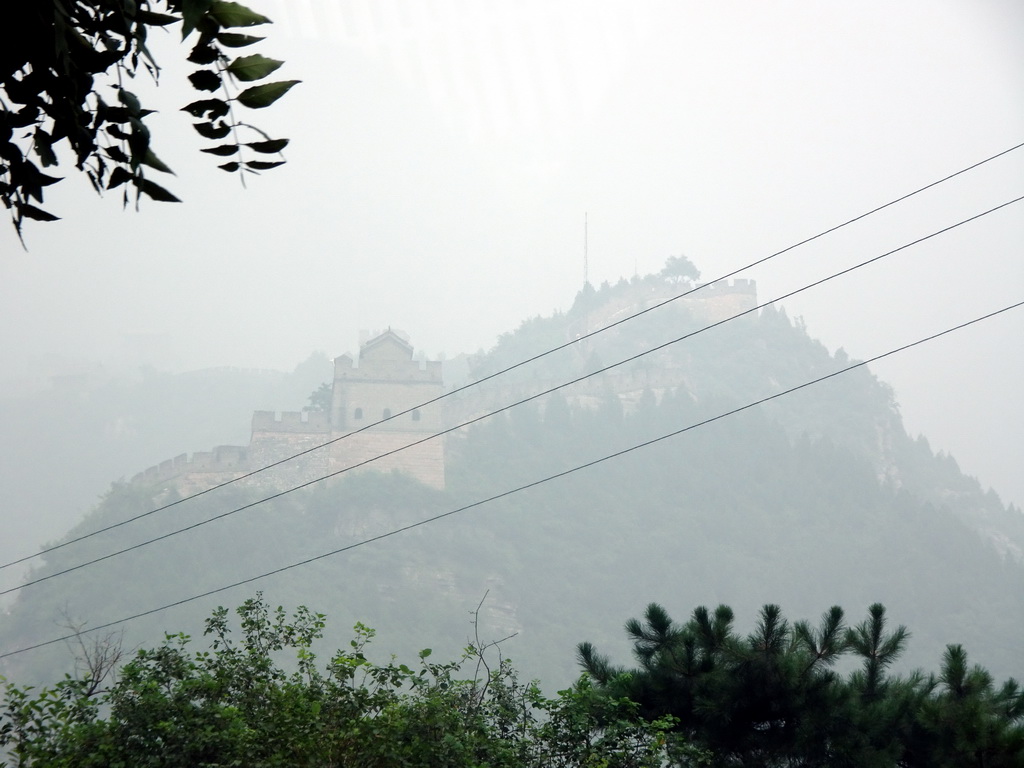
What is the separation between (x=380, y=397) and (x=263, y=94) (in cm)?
4727

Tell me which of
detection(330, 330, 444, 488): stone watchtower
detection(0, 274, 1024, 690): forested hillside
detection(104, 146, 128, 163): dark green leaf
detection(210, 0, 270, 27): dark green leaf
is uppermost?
detection(330, 330, 444, 488): stone watchtower

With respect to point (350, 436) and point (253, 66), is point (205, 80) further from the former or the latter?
point (350, 436)

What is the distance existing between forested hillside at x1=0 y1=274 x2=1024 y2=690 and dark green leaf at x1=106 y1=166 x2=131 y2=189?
130 ft

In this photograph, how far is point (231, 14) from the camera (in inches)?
73.9

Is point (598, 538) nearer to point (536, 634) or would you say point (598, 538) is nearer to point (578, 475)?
point (578, 475)

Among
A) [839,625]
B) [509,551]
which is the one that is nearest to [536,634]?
[509,551]

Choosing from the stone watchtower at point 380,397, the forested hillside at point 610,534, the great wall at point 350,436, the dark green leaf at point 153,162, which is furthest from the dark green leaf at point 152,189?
the stone watchtower at point 380,397

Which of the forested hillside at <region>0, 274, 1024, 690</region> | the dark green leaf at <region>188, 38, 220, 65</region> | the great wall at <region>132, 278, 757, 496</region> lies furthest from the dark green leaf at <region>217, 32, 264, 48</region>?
the great wall at <region>132, 278, 757, 496</region>

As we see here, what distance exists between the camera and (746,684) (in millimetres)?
6203

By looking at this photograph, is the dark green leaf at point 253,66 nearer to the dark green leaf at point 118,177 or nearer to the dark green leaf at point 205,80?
the dark green leaf at point 205,80

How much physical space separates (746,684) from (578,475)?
52.7m

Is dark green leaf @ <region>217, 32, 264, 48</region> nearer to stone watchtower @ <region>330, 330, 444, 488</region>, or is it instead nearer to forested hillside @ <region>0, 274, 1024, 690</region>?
forested hillside @ <region>0, 274, 1024, 690</region>

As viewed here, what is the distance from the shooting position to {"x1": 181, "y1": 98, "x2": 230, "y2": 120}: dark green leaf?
6.51 ft

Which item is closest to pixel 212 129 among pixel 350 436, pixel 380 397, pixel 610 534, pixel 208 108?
pixel 208 108
